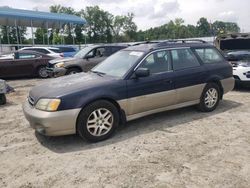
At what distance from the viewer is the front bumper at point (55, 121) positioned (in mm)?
4617

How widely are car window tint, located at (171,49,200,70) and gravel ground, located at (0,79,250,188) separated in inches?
42.8

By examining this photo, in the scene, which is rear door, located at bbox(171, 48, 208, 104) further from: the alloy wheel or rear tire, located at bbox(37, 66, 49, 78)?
rear tire, located at bbox(37, 66, 49, 78)

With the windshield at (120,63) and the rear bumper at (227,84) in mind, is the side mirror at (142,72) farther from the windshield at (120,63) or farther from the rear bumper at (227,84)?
the rear bumper at (227,84)

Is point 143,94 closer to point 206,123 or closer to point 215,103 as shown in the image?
point 206,123

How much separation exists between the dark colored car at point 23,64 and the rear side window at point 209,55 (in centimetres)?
963

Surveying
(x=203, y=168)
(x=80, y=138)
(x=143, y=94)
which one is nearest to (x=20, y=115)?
(x=80, y=138)

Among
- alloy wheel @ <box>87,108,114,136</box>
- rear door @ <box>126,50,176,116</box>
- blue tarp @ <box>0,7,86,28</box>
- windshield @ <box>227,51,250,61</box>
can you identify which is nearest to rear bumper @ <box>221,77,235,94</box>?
rear door @ <box>126,50,176,116</box>

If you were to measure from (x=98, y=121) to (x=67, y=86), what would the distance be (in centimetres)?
81

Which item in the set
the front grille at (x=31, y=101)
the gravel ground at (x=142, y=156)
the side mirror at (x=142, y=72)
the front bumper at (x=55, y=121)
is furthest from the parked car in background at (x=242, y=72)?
the front grille at (x=31, y=101)

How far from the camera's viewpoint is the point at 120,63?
234 inches

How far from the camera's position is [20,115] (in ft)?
22.8

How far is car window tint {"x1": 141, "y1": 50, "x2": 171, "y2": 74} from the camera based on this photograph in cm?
573

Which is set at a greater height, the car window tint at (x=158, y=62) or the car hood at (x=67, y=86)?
the car window tint at (x=158, y=62)

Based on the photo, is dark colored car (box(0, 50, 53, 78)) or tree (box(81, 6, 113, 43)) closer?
dark colored car (box(0, 50, 53, 78))
